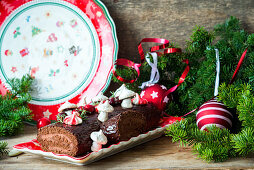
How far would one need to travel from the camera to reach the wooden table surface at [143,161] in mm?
771

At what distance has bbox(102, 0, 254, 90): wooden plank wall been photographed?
133 cm

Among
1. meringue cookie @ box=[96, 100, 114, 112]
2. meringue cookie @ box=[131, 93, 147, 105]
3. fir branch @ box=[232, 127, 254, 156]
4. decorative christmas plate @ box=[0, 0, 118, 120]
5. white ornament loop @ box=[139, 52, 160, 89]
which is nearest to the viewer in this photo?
fir branch @ box=[232, 127, 254, 156]

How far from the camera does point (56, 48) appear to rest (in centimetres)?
135

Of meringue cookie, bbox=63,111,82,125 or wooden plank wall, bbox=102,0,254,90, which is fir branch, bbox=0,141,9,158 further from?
wooden plank wall, bbox=102,0,254,90

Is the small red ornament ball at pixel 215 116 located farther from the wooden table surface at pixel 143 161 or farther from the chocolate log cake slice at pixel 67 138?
the chocolate log cake slice at pixel 67 138

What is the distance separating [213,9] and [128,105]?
2.26 feet

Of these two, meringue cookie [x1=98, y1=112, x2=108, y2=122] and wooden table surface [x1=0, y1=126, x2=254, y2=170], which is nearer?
wooden table surface [x1=0, y1=126, x2=254, y2=170]

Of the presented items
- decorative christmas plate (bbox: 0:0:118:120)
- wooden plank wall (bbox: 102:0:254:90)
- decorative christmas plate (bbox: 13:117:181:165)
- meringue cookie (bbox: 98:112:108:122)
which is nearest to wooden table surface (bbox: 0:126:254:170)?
decorative christmas plate (bbox: 13:117:181:165)

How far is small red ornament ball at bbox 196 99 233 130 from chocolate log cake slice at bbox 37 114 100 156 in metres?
0.33

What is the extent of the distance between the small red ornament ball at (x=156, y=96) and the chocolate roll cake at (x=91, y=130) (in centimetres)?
11

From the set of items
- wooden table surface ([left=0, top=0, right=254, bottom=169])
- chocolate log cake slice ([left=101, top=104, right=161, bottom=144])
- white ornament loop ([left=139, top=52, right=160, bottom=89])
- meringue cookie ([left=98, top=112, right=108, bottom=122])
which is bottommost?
chocolate log cake slice ([left=101, top=104, right=161, bottom=144])

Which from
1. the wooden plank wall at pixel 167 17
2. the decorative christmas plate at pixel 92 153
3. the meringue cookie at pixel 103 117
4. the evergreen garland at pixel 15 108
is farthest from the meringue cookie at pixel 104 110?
the wooden plank wall at pixel 167 17

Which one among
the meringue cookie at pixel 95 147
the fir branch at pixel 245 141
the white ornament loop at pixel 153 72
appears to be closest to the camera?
the fir branch at pixel 245 141

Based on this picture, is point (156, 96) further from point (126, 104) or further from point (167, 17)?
point (167, 17)
